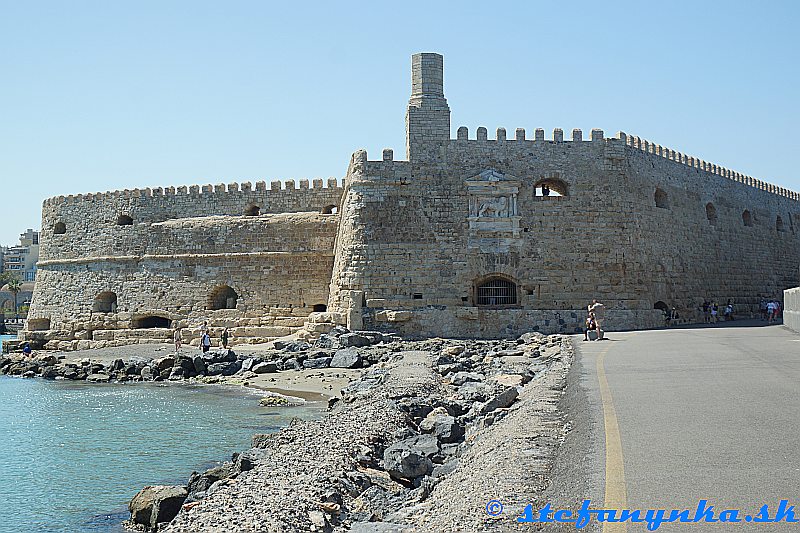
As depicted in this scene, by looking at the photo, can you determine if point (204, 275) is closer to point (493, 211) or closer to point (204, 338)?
point (204, 338)

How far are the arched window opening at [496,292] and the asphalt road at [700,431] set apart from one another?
10.2m

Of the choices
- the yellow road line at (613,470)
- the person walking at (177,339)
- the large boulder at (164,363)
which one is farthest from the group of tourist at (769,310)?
the yellow road line at (613,470)

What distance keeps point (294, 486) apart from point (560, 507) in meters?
3.00

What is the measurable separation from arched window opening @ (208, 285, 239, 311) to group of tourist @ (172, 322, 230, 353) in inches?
45.9

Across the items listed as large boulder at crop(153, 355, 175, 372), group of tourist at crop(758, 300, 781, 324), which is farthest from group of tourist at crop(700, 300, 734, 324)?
large boulder at crop(153, 355, 175, 372)

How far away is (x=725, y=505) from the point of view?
4289 millimetres

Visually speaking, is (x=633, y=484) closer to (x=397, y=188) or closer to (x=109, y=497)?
(x=109, y=497)

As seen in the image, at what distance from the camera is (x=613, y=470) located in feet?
16.8

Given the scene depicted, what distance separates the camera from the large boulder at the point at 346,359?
62.8 ft

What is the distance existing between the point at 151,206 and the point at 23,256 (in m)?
67.9

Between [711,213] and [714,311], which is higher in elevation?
[711,213]

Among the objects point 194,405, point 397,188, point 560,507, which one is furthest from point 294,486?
point 397,188

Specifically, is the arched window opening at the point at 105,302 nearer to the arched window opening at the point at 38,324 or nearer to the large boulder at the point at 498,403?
the arched window opening at the point at 38,324

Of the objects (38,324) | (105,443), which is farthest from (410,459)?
(38,324)
